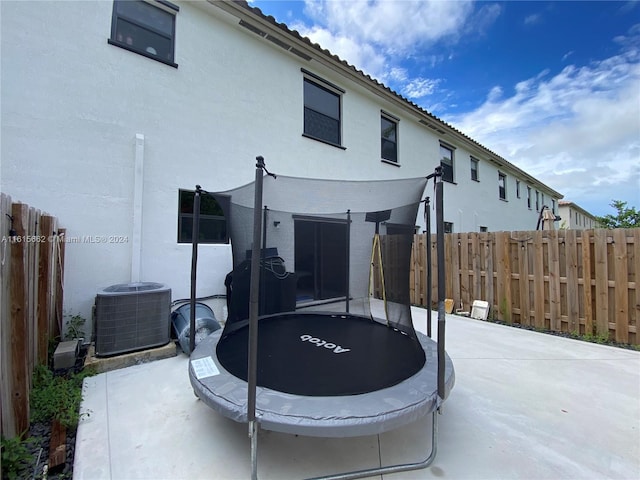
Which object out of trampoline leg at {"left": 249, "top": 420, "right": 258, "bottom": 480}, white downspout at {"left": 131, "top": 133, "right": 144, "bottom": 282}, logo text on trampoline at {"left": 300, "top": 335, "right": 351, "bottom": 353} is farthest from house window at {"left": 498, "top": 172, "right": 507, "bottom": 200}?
trampoline leg at {"left": 249, "top": 420, "right": 258, "bottom": 480}

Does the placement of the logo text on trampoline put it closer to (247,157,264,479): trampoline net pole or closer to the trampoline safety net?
the trampoline safety net

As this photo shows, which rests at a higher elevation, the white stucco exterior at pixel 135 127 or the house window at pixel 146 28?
the house window at pixel 146 28

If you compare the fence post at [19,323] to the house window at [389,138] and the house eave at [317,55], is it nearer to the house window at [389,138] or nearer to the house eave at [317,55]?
the house eave at [317,55]

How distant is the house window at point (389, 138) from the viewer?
6808 millimetres

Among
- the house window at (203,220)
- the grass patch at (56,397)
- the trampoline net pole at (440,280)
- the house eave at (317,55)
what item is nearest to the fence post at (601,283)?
the trampoline net pole at (440,280)

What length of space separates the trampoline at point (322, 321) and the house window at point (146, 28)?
2.80m

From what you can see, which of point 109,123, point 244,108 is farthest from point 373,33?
point 109,123

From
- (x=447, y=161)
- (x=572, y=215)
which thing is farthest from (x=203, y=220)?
(x=572, y=215)

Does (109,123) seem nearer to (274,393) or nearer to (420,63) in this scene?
(274,393)

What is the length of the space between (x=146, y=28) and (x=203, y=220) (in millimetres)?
2556

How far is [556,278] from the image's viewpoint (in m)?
3.89

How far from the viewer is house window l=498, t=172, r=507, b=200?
11.1m

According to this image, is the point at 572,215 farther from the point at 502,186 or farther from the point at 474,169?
the point at 474,169

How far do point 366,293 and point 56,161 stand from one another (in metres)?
3.68
